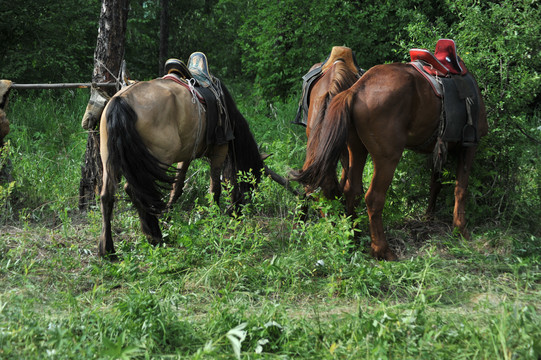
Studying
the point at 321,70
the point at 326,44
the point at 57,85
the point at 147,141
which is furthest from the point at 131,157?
the point at 326,44

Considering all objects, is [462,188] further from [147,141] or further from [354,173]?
[147,141]

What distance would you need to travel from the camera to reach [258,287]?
3.95 m

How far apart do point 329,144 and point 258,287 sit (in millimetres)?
1401

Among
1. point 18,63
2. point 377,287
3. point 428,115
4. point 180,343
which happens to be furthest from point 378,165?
point 18,63

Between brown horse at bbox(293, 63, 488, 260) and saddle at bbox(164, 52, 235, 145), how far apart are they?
43.4 inches

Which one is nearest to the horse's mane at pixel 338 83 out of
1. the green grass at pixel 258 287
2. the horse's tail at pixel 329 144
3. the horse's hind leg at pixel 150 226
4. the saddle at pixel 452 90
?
the horse's tail at pixel 329 144

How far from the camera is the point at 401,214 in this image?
17.5 ft

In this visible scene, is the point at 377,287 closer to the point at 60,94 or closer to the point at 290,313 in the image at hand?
the point at 290,313

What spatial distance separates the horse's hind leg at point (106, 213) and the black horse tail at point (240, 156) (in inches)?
60.3

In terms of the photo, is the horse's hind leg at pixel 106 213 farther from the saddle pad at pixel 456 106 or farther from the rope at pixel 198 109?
the saddle pad at pixel 456 106

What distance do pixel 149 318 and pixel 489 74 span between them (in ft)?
14.4

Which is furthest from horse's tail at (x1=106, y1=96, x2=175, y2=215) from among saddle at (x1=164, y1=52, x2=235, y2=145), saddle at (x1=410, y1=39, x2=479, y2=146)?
saddle at (x1=410, y1=39, x2=479, y2=146)

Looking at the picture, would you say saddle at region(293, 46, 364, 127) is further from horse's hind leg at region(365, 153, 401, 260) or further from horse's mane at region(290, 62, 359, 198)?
horse's hind leg at region(365, 153, 401, 260)

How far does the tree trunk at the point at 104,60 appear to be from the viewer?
19.3ft
